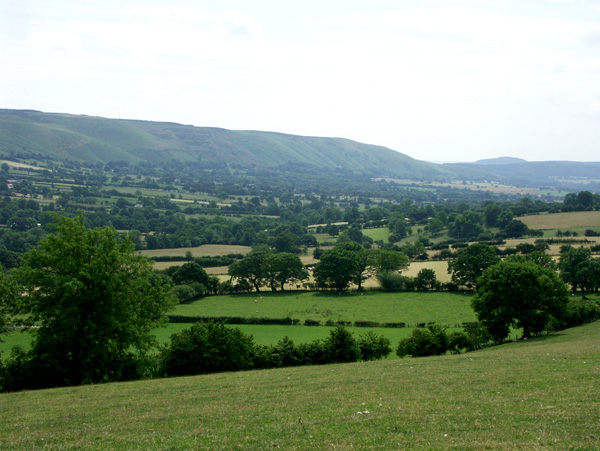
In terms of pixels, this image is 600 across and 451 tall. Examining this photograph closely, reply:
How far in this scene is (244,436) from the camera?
1572cm

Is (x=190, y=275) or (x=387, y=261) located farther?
(x=387, y=261)

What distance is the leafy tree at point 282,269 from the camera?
9712 centimetres

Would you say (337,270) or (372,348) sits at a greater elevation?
(372,348)

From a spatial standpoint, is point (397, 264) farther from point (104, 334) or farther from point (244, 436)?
point (244, 436)

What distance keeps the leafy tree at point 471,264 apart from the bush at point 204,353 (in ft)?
198

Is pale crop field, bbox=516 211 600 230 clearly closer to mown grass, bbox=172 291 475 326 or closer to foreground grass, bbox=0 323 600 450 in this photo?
mown grass, bbox=172 291 475 326

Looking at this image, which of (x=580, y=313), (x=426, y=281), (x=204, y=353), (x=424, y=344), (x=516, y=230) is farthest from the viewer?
(x=516, y=230)

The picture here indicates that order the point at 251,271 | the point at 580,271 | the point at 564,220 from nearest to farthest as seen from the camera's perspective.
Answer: the point at 580,271 < the point at 251,271 < the point at 564,220

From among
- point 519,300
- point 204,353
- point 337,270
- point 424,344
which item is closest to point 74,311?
point 204,353

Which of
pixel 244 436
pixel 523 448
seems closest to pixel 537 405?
pixel 523 448

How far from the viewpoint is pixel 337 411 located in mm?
18578

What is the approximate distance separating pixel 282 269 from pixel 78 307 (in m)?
65.2

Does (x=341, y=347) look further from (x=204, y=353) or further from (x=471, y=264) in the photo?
(x=471, y=264)

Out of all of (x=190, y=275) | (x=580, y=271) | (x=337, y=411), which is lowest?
(x=190, y=275)
